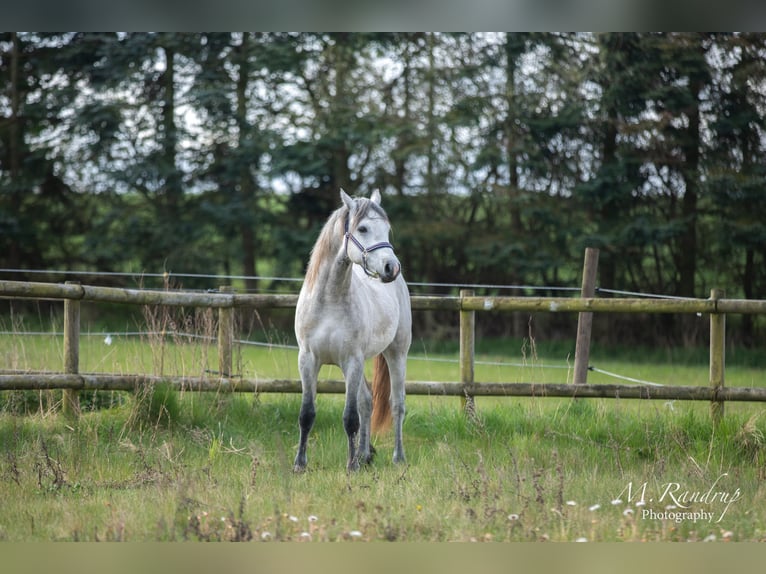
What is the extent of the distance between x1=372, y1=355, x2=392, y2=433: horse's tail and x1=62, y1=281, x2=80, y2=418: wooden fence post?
234cm

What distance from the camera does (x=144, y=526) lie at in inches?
145

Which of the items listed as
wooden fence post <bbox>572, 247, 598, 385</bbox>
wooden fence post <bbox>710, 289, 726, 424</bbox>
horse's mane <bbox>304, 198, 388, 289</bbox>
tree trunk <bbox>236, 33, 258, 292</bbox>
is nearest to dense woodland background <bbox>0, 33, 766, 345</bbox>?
tree trunk <bbox>236, 33, 258, 292</bbox>

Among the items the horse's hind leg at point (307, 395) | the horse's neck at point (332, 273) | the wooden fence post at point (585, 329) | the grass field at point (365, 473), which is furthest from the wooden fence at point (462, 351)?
the horse's neck at point (332, 273)

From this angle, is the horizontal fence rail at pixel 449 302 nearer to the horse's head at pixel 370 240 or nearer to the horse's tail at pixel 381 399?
the horse's tail at pixel 381 399

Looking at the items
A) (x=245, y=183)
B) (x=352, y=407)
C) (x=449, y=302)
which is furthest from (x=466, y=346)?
(x=245, y=183)

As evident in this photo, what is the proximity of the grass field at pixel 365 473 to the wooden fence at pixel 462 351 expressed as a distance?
0.54 feet

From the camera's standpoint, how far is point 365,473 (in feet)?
16.2

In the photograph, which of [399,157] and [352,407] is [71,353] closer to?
[352,407]

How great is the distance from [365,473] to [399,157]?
11671 mm

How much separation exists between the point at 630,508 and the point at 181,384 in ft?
11.8

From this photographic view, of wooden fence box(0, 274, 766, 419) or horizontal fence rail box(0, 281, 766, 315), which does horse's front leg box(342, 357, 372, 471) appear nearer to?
wooden fence box(0, 274, 766, 419)

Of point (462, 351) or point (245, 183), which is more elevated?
point (245, 183)

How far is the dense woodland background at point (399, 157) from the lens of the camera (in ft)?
48.9

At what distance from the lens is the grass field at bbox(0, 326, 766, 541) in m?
3.76
